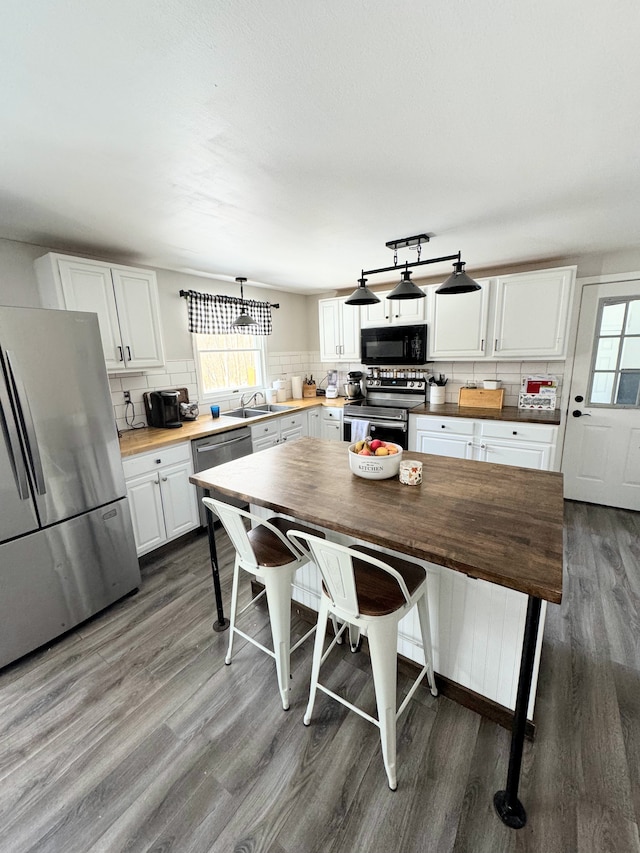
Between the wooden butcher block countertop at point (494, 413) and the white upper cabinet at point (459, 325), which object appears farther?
the white upper cabinet at point (459, 325)

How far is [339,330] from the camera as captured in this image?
4.25 meters

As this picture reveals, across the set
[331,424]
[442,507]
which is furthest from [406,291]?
[331,424]

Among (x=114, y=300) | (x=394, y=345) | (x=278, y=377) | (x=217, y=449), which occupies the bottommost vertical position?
(x=217, y=449)

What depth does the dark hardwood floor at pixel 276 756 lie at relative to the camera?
44.4 inches

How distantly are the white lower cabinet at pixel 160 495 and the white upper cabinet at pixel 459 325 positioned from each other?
2.66 m

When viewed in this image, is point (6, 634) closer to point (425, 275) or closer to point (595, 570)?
point (595, 570)

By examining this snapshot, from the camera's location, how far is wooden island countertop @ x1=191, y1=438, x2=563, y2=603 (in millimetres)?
1036

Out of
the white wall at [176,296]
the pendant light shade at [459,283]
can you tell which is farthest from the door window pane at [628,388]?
the white wall at [176,296]

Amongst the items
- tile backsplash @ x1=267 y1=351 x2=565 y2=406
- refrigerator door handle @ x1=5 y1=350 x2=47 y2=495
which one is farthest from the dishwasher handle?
tile backsplash @ x1=267 y1=351 x2=565 y2=406

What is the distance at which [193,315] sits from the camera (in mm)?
3414

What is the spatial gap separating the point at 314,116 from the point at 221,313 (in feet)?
8.92

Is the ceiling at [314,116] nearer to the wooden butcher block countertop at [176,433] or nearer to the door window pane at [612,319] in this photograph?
the door window pane at [612,319]

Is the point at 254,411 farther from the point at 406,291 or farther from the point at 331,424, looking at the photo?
the point at 406,291

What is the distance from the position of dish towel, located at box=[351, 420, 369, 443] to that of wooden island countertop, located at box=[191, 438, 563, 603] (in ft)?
5.27
